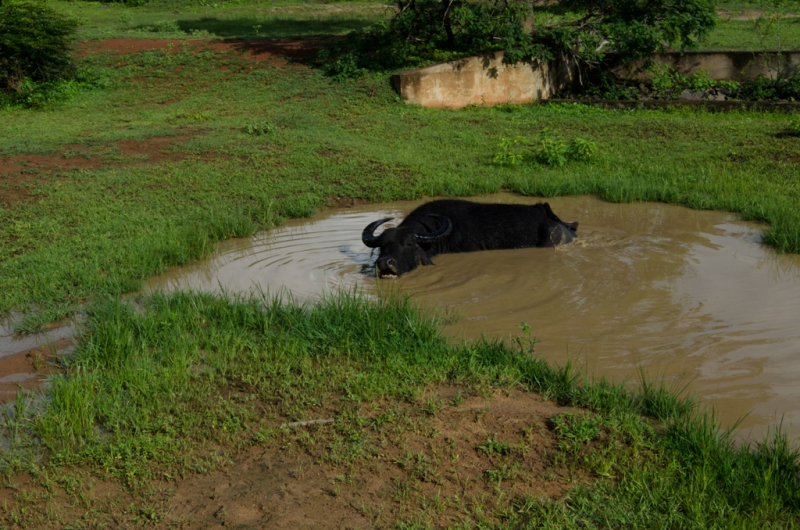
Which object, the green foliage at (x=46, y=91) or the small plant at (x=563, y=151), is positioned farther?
the green foliage at (x=46, y=91)

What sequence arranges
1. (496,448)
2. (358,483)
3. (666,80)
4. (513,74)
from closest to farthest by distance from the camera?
(358,483)
(496,448)
(666,80)
(513,74)

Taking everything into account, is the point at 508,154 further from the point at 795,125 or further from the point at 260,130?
the point at 795,125

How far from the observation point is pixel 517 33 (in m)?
15.5

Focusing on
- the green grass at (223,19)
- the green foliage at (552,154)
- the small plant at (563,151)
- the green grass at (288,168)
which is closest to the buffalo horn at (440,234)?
the green grass at (288,168)

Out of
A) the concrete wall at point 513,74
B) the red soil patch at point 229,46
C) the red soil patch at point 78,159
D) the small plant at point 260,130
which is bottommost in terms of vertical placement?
the red soil patch at point 78,159

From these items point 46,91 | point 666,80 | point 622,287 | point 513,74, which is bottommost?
point 622,287

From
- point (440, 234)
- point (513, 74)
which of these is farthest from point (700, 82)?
point (440, 234)

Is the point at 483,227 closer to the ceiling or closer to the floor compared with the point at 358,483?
closer to the ceiling

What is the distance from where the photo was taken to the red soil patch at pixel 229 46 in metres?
18.2

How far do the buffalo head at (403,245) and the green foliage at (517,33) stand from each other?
29.6 feet

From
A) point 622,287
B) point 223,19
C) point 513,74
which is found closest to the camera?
point 622,287

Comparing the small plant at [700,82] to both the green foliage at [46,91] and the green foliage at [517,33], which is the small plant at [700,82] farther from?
the green foliage at [46,91]

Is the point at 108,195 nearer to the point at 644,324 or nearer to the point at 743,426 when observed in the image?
the point at 644,324

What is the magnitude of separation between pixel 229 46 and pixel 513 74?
7820 millimetres
